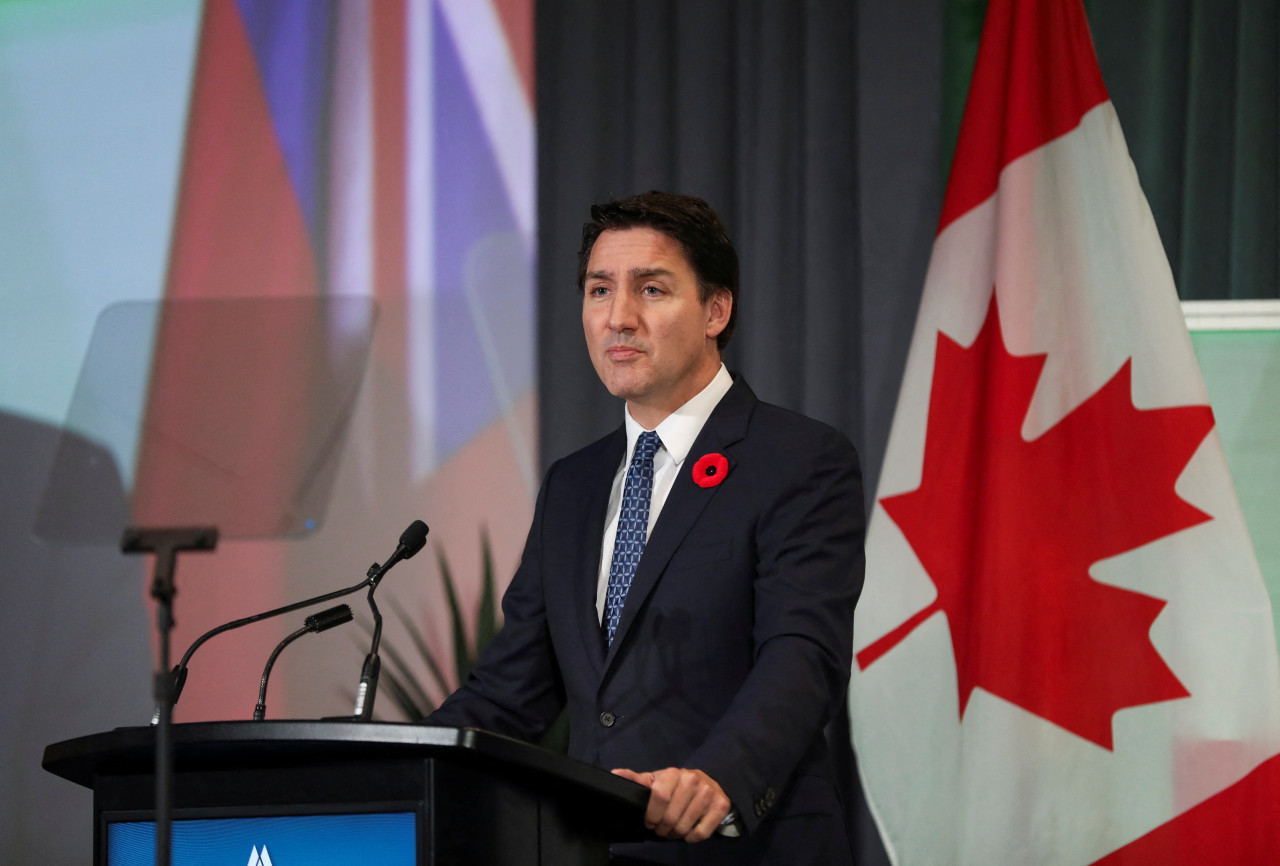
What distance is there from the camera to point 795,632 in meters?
1.59

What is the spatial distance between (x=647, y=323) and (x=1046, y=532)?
1.29m

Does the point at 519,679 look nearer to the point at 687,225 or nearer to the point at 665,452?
the point at 665,452

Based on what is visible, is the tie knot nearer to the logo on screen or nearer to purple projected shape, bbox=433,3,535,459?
the logo on screen

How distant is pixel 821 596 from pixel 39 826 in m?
2.62

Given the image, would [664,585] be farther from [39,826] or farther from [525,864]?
[39,826]

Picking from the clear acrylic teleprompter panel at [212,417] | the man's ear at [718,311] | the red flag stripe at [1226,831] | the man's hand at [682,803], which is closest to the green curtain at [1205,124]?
the red flag stripe at [1226,831]

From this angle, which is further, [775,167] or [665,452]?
[775,167]

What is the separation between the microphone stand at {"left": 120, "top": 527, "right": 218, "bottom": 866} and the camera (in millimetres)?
1036

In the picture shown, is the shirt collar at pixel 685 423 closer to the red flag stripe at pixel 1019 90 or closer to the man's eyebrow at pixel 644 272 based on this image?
the man's eyebrow at pixel 644 272

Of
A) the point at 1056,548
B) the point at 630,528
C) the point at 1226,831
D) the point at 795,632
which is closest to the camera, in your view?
the point at 795,632

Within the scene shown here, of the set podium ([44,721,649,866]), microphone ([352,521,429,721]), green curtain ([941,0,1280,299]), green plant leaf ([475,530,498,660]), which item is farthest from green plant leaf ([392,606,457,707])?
green curtain ([941,0,1280,299])

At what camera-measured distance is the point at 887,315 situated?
3084mm

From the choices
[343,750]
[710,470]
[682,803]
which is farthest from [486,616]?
[343,750]

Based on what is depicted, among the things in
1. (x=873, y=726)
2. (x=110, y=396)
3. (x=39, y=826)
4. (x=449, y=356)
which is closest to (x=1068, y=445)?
(x=873, y=726)
